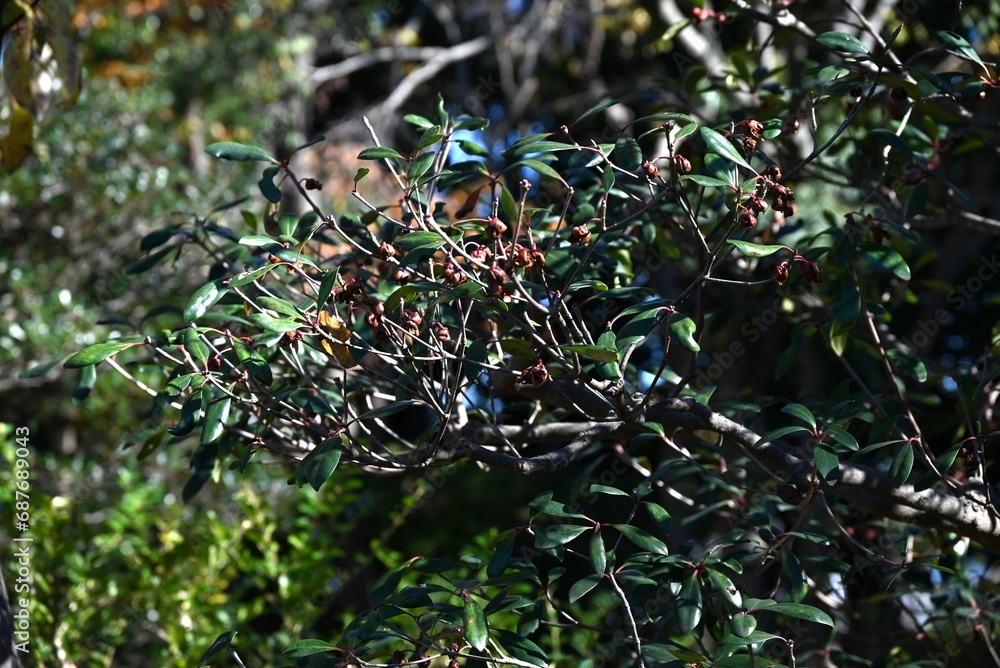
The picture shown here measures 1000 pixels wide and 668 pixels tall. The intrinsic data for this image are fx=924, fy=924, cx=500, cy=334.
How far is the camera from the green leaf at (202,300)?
62.3 inches

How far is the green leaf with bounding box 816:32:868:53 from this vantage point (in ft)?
5.72

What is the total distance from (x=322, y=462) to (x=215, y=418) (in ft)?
0.78

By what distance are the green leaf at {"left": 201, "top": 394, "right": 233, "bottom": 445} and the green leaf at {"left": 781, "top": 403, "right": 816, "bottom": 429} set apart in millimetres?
997

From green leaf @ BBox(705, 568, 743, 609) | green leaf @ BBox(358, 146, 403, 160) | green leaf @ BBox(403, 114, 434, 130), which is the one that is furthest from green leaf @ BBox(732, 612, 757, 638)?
green leaf @ BBox(403, 114, 434, 130)

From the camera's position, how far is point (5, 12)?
243cm

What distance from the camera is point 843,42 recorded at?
5.74 feet

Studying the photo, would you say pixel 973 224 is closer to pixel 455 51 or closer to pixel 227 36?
pixel 455 51

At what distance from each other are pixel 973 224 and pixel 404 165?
1404 millimetres

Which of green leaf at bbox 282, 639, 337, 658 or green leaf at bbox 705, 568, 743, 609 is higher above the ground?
green leaf at bbox 705, 568, 743, 609

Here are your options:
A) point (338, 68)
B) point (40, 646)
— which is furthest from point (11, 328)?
point (338, 68)

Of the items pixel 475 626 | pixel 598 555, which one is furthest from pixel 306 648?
pixel 598 555

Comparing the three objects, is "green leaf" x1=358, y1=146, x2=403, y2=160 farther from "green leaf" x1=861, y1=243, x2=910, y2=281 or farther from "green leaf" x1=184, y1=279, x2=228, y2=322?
"green leaf" x1=861, y1=243, x2=910, y2=281

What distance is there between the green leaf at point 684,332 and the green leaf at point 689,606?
0.42 metres

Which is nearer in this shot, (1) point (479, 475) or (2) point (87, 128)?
(2) point (87, 128)
